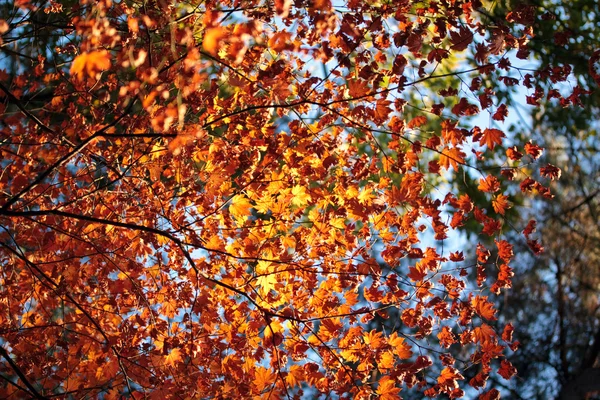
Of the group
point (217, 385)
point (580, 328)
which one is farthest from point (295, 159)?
point (580, 328)

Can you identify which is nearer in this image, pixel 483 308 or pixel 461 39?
pixel 461 39

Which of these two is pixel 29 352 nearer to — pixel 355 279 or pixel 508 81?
pixel 355 279

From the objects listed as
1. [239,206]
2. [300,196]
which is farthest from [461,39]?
[239,206]

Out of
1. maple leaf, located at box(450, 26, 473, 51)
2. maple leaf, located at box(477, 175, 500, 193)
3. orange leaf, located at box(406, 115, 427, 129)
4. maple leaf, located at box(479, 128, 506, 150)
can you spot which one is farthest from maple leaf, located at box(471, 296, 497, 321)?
maple leaf, located at box(450, 26, 473, 51)

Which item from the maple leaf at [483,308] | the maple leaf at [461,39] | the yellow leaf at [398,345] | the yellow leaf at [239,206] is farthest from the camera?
the yellow leaf at [239,206]

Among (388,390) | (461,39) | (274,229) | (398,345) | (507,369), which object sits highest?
(461,39)

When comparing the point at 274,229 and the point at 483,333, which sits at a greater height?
the point at 274,229

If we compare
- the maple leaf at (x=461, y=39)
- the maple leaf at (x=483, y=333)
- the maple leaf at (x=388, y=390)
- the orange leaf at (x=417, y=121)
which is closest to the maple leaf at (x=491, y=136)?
the orange leaf at (x=417, y=121)

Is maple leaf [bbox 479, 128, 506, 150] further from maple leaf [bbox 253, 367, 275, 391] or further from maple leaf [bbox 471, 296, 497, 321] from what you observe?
maple leaf [bbox 253, 367, 275, 391]

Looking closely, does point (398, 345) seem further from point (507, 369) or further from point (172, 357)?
A: point (172, 357)

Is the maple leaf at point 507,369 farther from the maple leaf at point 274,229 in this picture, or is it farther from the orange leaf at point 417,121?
the orange leaf at point 417,121

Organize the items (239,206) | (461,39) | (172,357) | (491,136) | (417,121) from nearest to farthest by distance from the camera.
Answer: (461,39)
(172,357)
(491,136)
(417,121)
(239,206)

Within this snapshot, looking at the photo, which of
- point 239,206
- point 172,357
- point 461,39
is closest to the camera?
point 461,39

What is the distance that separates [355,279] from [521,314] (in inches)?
342
